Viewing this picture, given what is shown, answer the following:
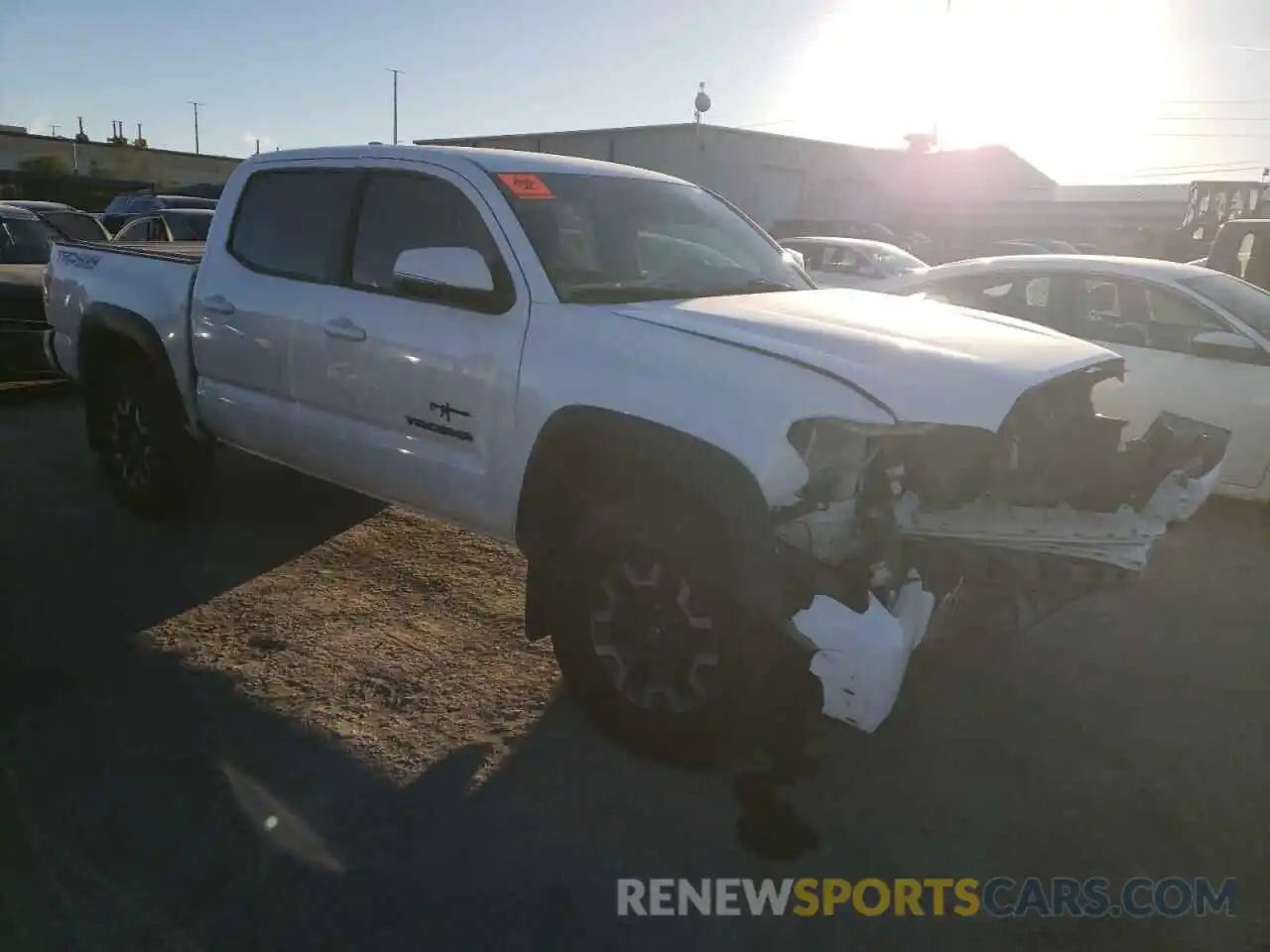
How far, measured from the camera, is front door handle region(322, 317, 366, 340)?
3965 millimetres

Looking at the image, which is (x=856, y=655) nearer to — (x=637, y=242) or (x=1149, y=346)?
(x=637, y=242)

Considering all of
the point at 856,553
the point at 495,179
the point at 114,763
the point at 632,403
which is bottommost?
the point at 114,763

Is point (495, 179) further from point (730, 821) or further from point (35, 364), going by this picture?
point (35, 364)

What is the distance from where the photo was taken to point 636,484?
3.14 meters

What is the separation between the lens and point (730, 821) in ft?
9.75

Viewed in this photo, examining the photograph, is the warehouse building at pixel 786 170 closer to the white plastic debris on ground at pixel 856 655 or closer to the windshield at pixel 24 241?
the windshield at pixel 24 241

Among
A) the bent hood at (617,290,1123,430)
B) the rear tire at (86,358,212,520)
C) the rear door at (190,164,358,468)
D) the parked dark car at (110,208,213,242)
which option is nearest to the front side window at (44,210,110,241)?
the parked dark car at (110,208,213,242)

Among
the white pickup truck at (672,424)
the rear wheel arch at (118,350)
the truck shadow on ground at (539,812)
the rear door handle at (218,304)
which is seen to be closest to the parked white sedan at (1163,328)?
the truck shadow on ground at (539,812)

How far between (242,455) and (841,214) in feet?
96.1

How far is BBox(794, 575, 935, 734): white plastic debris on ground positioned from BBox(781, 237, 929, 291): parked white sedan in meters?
11.3

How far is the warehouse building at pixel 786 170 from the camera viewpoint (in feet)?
96.1

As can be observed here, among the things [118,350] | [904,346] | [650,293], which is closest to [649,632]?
[904,346]

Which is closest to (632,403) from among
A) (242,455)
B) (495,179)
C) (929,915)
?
(495,179)

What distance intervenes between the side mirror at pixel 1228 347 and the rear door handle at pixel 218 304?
528 centimetres
